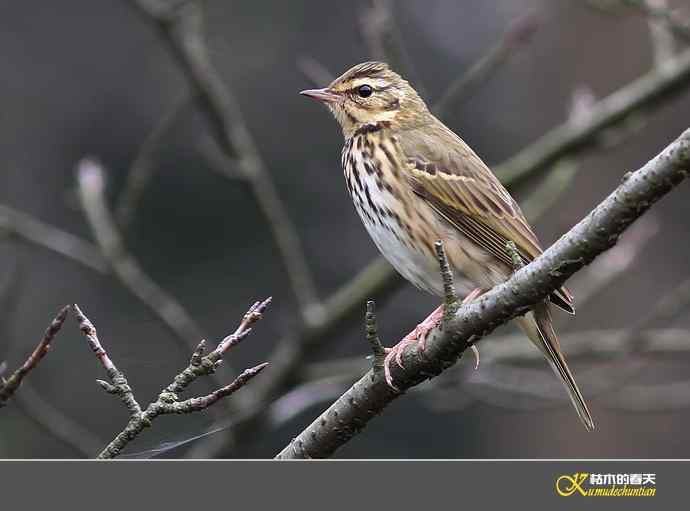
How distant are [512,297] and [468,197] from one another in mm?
1822

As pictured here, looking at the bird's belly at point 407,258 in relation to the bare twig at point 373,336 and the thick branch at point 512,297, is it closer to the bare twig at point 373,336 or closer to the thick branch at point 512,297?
the thick branch at point 512,297

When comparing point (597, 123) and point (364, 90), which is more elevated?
point (597, 123)

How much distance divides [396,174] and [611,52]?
33.1 feet

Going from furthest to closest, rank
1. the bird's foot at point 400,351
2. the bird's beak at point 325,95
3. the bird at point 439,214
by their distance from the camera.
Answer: the bird's beak at point 325,95 → the bird at point 439,214 → the bird's foot at point 400,351

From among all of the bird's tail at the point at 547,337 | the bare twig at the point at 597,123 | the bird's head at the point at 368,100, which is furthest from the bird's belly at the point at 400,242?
the bare twig at the point at 597,123

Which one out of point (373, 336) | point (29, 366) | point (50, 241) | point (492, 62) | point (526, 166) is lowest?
point (29, 366)

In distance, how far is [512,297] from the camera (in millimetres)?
3668

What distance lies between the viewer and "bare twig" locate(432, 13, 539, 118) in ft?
21.0

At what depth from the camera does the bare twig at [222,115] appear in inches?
256

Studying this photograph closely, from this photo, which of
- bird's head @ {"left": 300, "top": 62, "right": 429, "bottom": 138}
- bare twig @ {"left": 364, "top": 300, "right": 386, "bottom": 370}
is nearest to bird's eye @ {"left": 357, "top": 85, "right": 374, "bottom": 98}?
bird's head @ {"left": 300, "top": 62, "right": 429, "bottom": 138}

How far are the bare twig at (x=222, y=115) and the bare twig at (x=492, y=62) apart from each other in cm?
112

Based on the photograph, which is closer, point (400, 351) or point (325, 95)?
point (400, 351)
